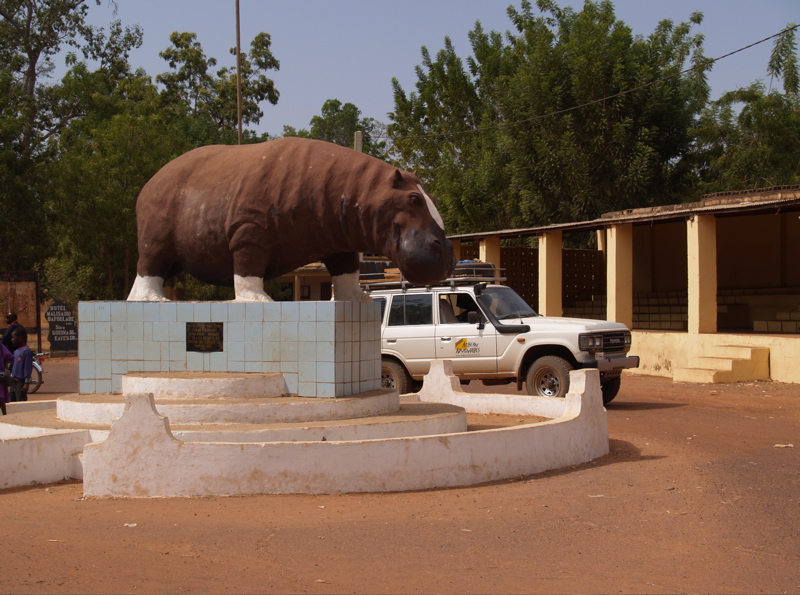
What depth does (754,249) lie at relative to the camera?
2466 cm

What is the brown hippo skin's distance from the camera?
834cm

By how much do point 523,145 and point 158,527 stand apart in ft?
88.4

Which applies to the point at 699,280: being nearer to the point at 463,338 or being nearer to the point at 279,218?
the point at 463,338

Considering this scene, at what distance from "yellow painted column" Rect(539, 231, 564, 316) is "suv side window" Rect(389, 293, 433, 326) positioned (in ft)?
28.4

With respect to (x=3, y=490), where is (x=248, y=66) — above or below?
above

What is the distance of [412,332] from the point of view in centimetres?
1438

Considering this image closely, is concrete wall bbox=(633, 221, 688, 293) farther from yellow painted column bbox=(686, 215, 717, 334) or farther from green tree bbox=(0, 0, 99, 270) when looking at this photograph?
green tree bbox=(0, 0, 99, 270)

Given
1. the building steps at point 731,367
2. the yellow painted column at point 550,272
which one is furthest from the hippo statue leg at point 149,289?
the yellow painted column at point 550,272

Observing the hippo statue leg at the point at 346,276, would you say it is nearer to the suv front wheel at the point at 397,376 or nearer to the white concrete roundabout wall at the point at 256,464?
the white concrete roundabout wall at the point at 256,464

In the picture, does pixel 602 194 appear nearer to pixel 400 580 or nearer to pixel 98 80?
pixel 98 80

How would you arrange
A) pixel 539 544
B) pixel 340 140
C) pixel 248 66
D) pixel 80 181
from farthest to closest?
1. pixel 340 140
2. pixel 248 66
3. pixel 80 181
4. pixel 539 544

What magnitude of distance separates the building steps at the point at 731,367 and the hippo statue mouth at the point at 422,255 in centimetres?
1042

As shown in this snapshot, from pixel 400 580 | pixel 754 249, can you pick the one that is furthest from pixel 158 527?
pixel 754 249

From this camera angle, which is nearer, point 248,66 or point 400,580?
point 400,580
